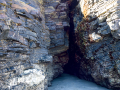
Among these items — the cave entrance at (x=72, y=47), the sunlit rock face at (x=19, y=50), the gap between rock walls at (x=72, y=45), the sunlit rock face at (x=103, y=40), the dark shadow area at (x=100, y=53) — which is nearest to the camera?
the sunlit rock face at (x=19, y=50)

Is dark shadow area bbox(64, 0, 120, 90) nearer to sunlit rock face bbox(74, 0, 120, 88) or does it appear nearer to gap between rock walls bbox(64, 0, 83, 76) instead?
sunlit rock face bbox(74, 0, 120, 88)

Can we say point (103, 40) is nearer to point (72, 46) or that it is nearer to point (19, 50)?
point (72, 46)

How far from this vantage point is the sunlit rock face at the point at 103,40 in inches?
279

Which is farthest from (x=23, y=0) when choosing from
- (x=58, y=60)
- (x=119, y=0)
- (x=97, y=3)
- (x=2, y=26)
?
(x=58, y=60)

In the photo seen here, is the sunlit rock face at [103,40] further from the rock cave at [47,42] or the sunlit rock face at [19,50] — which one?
the sunlit rock face at [19,50]

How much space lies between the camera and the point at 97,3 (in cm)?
830

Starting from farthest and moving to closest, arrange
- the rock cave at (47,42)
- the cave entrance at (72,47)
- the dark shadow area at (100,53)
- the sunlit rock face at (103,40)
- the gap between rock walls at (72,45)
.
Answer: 1. the cave entrance at (72,47)
2. the gap between rock walls at (72,45)
3. the dark shadow area at (100,53)
4. the sunlit rock face at (103,40)
5. the rock cave at (47,42)

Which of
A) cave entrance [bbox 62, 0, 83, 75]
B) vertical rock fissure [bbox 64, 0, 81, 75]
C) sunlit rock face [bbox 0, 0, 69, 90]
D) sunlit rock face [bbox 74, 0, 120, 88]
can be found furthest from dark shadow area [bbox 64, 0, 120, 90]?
sunlit rock face [bbox 0, 0, 69, 90]

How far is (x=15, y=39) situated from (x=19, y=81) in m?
2.37

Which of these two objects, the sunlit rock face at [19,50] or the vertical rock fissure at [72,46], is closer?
the sunlit rock face at [19,50]

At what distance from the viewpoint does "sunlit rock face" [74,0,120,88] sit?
23.2ft

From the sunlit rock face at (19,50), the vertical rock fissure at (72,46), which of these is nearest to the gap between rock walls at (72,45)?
the vertical rock fissure at (72,46)

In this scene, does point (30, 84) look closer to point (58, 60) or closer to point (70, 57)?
point (58, 60)

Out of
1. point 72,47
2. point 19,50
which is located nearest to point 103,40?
point 72,47
